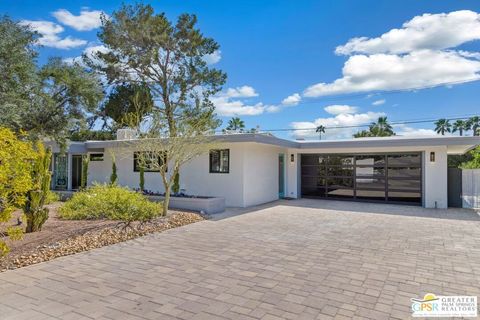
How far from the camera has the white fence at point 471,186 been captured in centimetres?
1291

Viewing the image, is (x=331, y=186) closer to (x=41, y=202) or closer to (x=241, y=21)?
(x=241, y=21)

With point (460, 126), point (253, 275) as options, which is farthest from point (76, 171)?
point (460, 126)

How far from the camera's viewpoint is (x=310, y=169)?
1571 centimetres

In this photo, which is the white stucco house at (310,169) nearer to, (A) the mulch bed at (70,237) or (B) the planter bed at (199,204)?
(B) the planter bed at (199,204)

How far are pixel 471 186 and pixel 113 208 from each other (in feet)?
44.8

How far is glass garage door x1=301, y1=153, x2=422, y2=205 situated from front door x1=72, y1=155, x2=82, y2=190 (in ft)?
40.3

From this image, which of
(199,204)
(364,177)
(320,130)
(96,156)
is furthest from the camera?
(320,130)

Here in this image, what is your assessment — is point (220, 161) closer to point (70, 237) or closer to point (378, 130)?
point (70, 237)

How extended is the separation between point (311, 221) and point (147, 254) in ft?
17.0

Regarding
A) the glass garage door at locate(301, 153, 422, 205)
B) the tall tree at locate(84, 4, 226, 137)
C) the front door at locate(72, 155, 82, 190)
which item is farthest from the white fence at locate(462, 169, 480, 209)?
the front door at locate(72, 155, 82, 190)

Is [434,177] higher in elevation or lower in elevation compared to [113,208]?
higher

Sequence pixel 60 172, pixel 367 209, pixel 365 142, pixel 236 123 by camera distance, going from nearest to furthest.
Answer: pixel 367 209 → pixel 365 142 → pixel 60 172 → pixel 236 123

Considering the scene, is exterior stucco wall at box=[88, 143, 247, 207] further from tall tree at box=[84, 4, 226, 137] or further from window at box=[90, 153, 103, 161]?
tall tree at box=[84, 4, 226, 137]

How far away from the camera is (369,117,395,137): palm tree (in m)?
38.9
